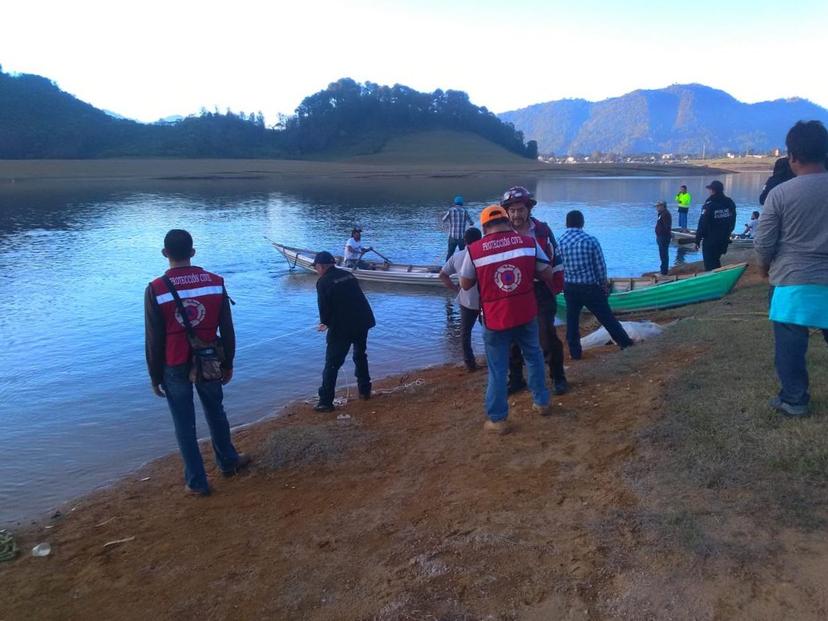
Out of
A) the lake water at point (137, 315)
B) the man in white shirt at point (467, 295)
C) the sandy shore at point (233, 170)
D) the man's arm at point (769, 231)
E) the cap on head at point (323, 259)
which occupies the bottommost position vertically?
the lake water at point (137, 315)

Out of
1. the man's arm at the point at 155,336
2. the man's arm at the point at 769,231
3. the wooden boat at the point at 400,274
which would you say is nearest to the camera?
the man's arm at the point at 769,231

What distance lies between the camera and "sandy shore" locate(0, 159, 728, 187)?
6862 centimetres

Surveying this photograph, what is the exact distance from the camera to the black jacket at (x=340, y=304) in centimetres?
756

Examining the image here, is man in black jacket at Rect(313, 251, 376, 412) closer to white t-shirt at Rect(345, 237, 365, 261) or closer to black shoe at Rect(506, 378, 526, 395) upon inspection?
black shoe at Rect(506, 378, 526, 395)

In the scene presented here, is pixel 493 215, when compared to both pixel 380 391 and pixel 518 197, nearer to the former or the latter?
pixel 518 197

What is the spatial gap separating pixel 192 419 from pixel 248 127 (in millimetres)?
110893

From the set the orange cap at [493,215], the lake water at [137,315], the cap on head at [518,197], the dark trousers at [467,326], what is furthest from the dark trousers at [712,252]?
the orange cap at [493,215]

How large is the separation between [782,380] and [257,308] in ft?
43.5

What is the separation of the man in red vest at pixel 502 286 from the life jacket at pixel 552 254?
343 mm

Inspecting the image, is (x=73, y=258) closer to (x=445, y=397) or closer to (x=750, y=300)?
(x=445, y=397)

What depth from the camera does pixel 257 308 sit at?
16125 millimetres

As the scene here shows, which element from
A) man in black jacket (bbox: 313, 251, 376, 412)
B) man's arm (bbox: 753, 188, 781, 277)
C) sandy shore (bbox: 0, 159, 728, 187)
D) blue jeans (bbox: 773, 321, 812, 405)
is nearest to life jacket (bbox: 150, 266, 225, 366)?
man in black jacket (bbox: 313, 251, 376, 412)

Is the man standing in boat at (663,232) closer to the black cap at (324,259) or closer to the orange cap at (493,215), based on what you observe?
the black cap at (324,259)

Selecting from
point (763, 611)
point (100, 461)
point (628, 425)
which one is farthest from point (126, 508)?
point (763, 611)
